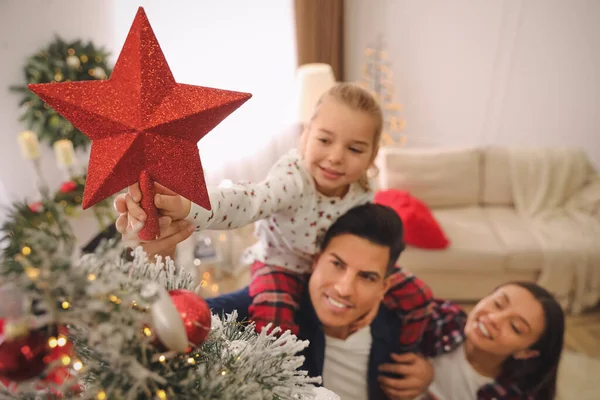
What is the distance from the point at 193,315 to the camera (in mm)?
347

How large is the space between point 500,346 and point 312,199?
66 cm

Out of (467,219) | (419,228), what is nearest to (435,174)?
(467,219)

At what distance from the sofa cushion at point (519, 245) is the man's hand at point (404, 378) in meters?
1.44

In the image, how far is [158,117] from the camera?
Result: 0.46 m

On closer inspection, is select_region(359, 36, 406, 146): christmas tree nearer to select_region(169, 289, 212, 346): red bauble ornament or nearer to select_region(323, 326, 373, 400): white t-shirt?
select_region(323, 326, 373, 400): white t-shirt

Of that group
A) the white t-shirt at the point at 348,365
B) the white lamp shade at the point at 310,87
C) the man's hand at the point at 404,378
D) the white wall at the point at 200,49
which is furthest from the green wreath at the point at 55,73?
the man's hand at the point at 404,378

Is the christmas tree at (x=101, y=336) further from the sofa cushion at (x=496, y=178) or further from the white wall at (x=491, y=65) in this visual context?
the white wall at (x=491, y=65)

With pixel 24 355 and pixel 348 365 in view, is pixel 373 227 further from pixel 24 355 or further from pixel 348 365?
pixel 24 355

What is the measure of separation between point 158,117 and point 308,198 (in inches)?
19.7

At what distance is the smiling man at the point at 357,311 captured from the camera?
85 centimetres

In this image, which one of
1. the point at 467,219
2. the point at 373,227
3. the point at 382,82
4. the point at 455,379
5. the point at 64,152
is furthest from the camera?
the point at 382,82

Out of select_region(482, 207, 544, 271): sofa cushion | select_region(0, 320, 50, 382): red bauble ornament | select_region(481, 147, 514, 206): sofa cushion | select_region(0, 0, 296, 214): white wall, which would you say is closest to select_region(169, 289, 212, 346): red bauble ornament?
select_region(0, 320, 50, 382): red bauble ornament

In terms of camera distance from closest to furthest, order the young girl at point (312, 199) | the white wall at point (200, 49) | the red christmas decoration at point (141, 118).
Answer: the red christmas decoration at point (141, 118)
the young girl at point (312, 199)
the white wall at point (200, 49)

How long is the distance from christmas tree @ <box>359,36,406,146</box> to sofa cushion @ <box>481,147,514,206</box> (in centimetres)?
74
